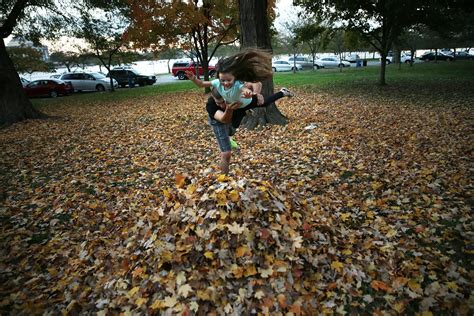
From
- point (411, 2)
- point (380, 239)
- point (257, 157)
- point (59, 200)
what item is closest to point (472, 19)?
point (411, 2)

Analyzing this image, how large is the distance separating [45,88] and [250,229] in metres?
25.5

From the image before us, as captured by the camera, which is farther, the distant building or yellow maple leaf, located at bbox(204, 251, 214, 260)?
the distant building

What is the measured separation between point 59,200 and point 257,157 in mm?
3843

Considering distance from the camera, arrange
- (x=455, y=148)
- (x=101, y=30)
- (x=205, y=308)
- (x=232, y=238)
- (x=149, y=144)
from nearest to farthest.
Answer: (x=205, y=308)
(x=232, y=238)
(x=455, y=148)
(x=149, y=144)
(x=101, y=30)

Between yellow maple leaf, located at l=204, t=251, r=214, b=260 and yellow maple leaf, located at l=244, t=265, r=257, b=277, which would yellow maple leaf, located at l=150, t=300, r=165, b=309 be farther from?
yellow maple leaf, located at l=244, t=265, r=257, b=277

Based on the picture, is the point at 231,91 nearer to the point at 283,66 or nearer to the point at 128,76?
the point at 128,76

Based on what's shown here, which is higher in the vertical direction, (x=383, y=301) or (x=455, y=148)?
(x=455, y=148)

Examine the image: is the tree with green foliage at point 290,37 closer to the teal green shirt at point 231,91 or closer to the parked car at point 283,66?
the parked car at point 283,66

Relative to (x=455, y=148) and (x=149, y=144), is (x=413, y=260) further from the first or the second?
(x=149, y=144)

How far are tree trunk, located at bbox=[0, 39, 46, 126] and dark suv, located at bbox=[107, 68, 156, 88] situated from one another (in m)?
15.3

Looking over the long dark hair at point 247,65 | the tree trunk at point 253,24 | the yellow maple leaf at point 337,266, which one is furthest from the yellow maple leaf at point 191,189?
the tree trunk at point 253,24

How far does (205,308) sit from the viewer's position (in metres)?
2.69

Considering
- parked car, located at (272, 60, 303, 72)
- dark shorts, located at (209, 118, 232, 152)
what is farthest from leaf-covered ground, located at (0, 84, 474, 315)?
parked car, located at (272, 60, 303, 72)

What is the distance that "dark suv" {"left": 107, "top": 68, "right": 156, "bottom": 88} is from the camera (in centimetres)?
2689
